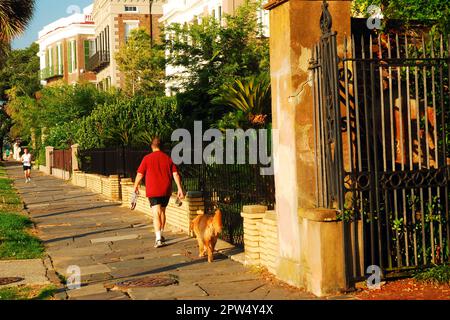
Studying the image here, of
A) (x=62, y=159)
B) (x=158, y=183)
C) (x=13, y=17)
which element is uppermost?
(x=13, y=17)

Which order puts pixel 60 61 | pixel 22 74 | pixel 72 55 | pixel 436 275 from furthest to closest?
pixel 22 74, pixel 60 61, pixel 72 55, pixel 436 275

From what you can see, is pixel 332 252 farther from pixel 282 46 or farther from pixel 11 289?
pixel 11 289

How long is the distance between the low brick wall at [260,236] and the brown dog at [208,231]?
0.44 metres

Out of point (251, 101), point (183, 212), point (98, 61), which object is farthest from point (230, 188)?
point (98, 61)

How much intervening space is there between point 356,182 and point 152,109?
2224 centimetres

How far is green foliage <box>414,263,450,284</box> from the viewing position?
7.51 metres

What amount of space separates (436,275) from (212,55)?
65.0 ft

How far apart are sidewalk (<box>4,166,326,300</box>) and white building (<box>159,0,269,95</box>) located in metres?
13.8

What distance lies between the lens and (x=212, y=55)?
87.0 feet

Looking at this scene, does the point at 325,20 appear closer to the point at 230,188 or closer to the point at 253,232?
the point at 253,232
